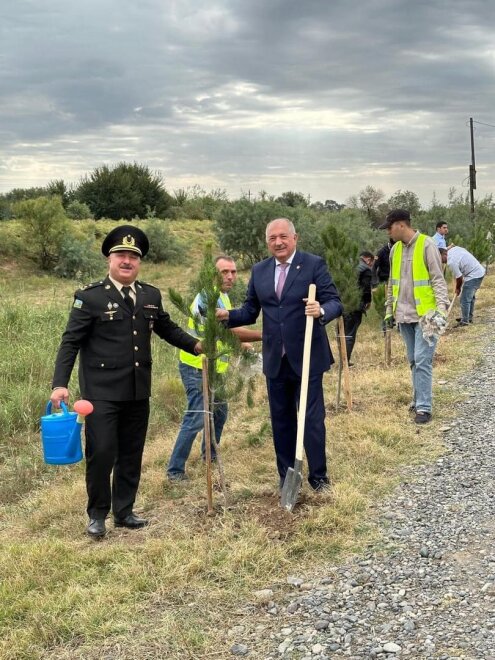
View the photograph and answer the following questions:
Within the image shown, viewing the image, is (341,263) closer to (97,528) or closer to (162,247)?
(97,528)

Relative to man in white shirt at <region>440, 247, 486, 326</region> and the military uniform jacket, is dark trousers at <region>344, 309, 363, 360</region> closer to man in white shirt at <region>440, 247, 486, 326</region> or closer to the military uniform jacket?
man in white shirt at <region>440, 247, 486, 326</region>

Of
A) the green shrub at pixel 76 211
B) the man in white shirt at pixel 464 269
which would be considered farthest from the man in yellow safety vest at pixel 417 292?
the green shrub at pixel 76 211

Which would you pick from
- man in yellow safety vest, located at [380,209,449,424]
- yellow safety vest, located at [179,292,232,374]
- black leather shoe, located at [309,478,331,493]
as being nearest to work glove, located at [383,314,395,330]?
man in yellow safety vest, located at [380,209,449,424]

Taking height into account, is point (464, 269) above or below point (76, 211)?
below

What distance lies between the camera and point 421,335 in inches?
243

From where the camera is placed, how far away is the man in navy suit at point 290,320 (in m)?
4.39

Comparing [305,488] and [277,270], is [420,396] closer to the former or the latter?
[305,488]

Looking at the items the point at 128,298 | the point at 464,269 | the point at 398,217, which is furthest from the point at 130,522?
the point at 464,269

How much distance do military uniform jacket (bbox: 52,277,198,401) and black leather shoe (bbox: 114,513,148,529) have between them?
871 mm

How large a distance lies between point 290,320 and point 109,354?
1218mm

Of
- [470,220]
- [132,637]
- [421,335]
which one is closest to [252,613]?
[132,637]

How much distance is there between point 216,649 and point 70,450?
4.95ft

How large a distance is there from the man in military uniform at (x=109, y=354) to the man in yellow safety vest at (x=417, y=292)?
2851 mm

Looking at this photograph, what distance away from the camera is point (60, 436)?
3.94 m
